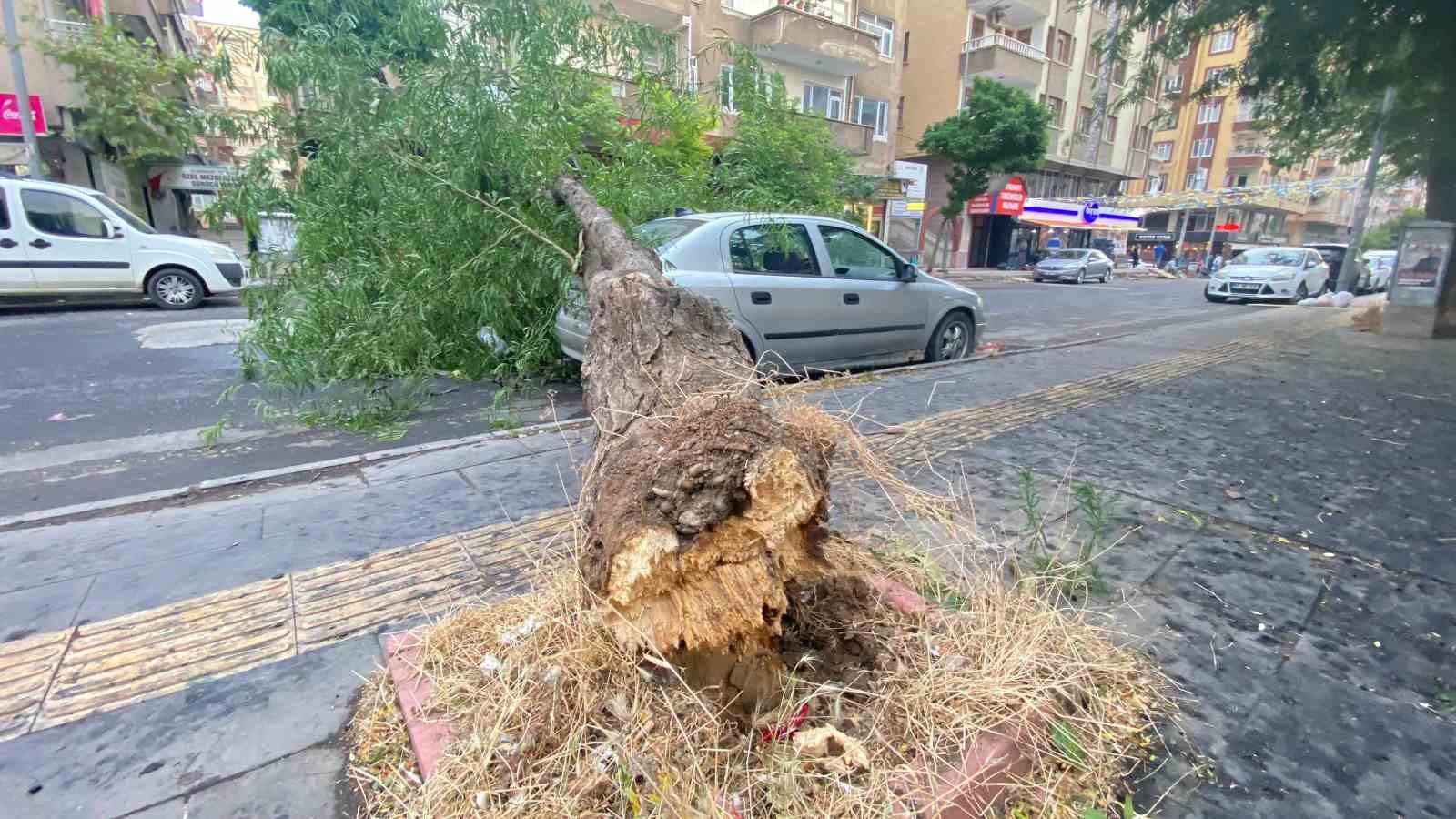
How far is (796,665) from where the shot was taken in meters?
1.82

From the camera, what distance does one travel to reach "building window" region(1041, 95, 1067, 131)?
3044 cm

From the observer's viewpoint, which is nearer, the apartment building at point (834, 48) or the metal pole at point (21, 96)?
the metal pole at point (21, 96)

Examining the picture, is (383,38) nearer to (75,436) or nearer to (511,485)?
(511,485)

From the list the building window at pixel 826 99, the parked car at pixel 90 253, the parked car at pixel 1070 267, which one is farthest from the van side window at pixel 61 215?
the parked car at pixel 1070 267

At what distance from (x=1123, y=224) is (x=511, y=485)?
139 feet

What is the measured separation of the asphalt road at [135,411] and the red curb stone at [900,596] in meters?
3.64

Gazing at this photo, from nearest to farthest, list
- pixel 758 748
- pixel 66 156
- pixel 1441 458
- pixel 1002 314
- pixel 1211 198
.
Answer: pixel 758 748, pixel 1441 458, pixel 1002 314, pixel 66 156, pixel 1211 198

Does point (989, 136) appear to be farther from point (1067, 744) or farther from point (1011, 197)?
point (1067, 744)

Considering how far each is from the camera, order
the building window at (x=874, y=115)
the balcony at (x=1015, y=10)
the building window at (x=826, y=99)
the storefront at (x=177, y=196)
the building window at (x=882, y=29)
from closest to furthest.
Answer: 1. the storefront at (x=177, y=196)
2. the building window at (x=826, y=99)
3. the building window at (x=882, y=29)
4. the building window at (x=874, y=115)
5. the balcony at (x=1015, y=10)

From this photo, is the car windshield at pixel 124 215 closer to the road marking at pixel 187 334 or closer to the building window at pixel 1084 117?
the road marking at pixel 187 334

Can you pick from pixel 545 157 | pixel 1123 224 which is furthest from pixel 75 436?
pixel 1123 224

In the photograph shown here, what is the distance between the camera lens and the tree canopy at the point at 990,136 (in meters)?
24.5

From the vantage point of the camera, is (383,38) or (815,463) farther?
(383,38)

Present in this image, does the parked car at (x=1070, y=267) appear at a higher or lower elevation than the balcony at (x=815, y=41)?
lower
